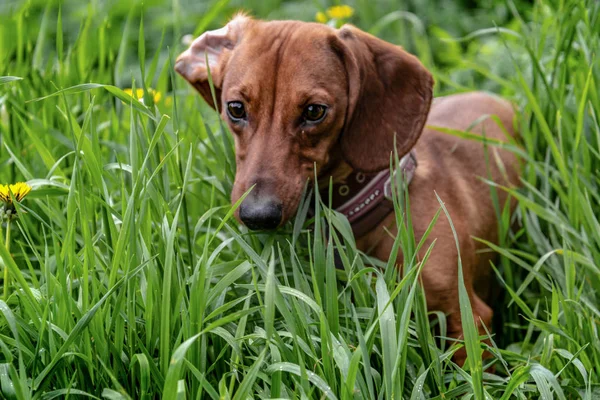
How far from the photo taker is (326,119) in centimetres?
221

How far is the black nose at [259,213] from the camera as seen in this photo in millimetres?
1991

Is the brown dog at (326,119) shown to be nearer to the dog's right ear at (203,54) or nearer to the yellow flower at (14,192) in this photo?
the dog's right ear at (203,54)

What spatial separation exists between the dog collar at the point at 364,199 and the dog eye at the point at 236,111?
1.14 ft

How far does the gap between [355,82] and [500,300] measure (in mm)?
1087

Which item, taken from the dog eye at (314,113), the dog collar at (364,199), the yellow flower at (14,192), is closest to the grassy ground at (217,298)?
the yellow flower at (14,192)

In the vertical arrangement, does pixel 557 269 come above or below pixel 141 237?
below

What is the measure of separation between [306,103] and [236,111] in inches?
8.1

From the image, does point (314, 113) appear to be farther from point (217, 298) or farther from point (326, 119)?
point (217, 298)

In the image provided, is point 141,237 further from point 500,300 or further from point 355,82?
point 500,300

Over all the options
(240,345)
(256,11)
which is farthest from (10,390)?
(256,11)

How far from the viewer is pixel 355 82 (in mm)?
2295

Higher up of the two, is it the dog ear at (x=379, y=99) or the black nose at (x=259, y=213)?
the dog ear at (x=379, y=99)

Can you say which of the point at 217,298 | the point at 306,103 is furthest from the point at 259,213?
the point at 306,103

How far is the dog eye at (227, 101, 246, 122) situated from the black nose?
324 mm
